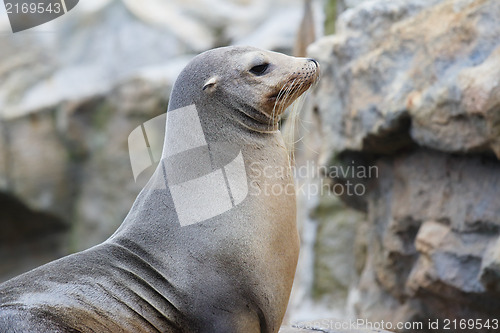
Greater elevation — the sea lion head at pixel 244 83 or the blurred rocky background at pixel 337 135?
the sea lion head at pixel 244 83

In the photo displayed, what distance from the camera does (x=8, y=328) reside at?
2469 mm

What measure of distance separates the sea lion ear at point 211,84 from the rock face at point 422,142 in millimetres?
1915

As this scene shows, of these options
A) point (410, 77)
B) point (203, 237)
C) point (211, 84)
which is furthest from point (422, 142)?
point (203, 237)

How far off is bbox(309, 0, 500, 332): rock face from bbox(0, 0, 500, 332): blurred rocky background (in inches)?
0.5

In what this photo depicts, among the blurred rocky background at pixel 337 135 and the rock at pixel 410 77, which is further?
the blurred rocky background at pixel 337 135

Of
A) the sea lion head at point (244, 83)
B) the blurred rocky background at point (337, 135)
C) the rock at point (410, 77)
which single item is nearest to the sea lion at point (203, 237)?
the sea lion head at point (244, 83)

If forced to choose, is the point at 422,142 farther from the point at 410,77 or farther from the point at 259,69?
the point at 259,69

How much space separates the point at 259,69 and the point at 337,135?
2481mm

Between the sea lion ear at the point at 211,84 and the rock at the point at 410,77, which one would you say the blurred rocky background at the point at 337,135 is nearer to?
the rock at the point at 410,77

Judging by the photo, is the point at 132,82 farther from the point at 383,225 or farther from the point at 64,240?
the point at 383,225

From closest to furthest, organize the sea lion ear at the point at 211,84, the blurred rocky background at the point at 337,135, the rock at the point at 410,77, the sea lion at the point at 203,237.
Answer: the sea lion at the point at 203,237
the sea lion ear at the point at 211,84
the rock at the point at 410,77
the blurred rocky background at the point at 337,135

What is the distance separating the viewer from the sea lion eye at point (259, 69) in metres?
3.19

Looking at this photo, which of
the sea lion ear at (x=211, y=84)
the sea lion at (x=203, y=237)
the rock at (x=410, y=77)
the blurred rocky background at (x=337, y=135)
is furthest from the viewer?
the blurred rocky background at (x=337, y=135)

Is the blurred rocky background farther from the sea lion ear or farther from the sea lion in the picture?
the sea lion ear
